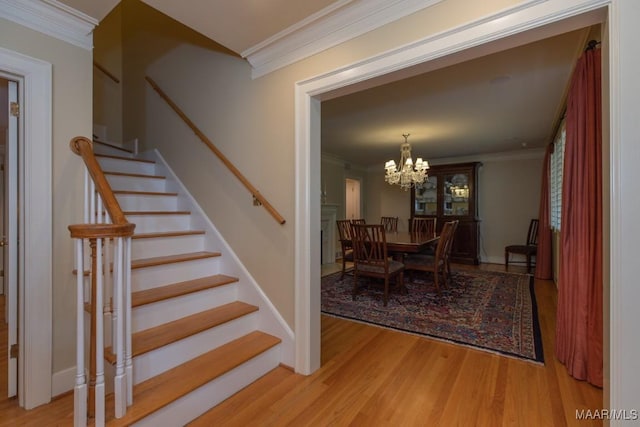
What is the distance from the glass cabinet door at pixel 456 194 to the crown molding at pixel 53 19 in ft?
19.9

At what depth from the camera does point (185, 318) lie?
75.7 inches

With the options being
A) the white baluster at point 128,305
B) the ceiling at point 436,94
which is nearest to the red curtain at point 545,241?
the ceiling at point 436,94

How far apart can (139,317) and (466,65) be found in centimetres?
312

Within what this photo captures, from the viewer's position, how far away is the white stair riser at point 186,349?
154 centimetres

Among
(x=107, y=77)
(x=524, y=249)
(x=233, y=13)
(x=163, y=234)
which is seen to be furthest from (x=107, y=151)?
(x=524, y=249)

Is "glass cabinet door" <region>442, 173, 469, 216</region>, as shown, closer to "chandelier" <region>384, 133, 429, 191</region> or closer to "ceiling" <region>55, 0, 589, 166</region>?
"ceiling" <region>55, 0, 589, 166</region>

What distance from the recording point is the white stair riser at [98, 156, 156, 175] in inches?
111

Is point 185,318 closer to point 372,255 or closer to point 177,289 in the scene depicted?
point 177,289

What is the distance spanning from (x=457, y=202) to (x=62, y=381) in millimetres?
Answer: 6341

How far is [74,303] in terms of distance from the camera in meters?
1.73

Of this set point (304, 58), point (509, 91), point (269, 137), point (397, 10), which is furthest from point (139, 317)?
point (509, 91)

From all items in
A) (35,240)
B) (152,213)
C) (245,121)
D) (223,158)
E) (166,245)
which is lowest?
(166,245)

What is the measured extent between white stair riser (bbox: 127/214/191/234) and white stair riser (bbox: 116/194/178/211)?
0.74 feet

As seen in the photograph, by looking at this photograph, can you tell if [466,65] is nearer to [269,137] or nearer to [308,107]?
[308,107]
